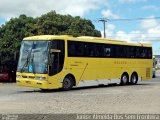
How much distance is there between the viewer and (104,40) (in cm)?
2845

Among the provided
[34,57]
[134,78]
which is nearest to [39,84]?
[34,57]

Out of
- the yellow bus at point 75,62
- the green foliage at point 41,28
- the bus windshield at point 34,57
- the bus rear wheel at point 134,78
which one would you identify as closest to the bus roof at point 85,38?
the yellow bus at point 75,62

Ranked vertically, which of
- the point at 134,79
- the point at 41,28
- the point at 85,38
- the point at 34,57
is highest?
the point at 41,28

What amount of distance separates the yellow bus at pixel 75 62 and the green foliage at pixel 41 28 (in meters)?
14.3

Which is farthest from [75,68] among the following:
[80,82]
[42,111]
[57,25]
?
[57,25]

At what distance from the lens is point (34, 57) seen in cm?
2370

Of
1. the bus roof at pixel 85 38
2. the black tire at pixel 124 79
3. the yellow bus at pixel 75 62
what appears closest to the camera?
the yellow bus at pixel 75 62

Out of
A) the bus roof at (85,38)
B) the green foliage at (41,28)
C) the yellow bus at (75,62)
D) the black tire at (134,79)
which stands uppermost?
the green foliage at (41,28)

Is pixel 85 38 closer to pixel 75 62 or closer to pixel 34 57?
pixel 75 62

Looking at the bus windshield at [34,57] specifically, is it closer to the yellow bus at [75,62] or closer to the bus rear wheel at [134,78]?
the yellow bus at [75,62]

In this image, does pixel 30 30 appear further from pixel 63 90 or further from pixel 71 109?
pixel 71 109

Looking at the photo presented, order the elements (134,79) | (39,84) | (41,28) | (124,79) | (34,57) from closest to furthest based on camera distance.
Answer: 1. (39,84)
2. (34,57)
3. (124,79)
4. (134,79)
5. (41,28)

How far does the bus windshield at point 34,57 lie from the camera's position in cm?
2334

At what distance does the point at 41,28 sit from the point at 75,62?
2051 cm
